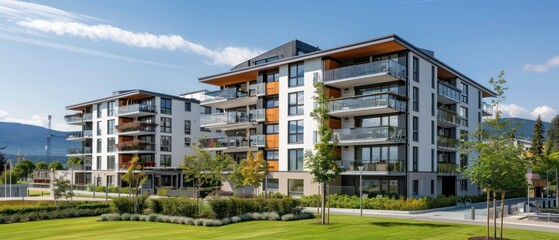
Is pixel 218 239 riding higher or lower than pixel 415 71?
lower

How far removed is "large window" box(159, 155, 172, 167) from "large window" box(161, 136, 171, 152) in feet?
3.11

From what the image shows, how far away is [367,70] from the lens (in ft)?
134

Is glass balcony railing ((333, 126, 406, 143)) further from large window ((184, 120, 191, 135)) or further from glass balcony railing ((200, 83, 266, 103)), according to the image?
large window ((184, 120, 191, 135))

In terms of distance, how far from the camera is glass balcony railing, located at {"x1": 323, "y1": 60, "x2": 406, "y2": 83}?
39969 mm

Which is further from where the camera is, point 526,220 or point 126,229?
point 526,220

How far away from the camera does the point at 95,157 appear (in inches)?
2955

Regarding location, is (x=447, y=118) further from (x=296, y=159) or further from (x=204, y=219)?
(x=204, y=219)

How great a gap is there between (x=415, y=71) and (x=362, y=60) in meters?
4.58

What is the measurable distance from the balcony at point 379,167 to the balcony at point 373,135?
1.63 meters

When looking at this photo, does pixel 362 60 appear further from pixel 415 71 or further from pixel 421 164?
pixel 421 164

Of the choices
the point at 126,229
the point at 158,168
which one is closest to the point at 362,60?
the point at 126,229

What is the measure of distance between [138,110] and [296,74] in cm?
2821

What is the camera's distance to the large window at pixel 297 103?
46.0 meters

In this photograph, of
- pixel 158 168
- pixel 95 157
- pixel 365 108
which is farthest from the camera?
pixel 95 157
